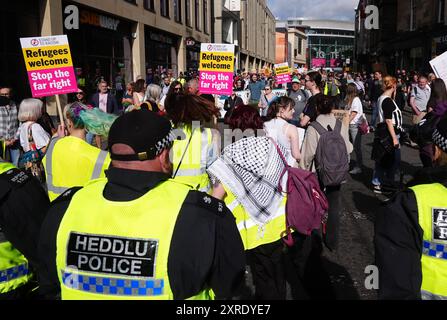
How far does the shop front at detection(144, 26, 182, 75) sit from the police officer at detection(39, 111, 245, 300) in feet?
75.1

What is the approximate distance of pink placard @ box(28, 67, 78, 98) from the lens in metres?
7.20

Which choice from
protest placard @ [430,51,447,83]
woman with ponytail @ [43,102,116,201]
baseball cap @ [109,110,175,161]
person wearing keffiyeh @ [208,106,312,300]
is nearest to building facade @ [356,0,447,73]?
protest placard @ [430,51,447,83]

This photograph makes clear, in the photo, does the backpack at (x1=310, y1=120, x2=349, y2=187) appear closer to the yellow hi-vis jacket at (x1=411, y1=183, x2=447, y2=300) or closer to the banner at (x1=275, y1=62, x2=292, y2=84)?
the yellow hi-vis jacket at (x1=411, y1=183, x2=447, y2=300)

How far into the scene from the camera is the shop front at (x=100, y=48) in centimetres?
1663

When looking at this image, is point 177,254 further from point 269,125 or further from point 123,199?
point 269,125

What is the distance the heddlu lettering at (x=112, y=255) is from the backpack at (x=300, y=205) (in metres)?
1.76

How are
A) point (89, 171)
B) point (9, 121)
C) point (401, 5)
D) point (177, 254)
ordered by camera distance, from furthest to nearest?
point (401, 5) → point (9, 121) → point (89, 171) → point (177, 254)

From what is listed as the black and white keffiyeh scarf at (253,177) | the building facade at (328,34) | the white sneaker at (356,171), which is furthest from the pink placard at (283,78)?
the building facade at (328,34)

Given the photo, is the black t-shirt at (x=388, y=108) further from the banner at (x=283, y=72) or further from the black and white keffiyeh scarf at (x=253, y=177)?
the banner at (x=283, y=72)
